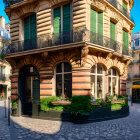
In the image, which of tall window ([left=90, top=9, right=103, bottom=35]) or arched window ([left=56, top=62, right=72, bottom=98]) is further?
tall window ([left=90, top=9, right=103, bottom=35])

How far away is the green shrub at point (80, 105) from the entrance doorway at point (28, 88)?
11.5ft

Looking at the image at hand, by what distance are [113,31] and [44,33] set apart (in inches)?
219

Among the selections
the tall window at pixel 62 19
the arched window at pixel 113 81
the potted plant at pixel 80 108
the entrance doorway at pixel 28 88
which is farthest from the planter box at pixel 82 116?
the tall window at pixel 62 19

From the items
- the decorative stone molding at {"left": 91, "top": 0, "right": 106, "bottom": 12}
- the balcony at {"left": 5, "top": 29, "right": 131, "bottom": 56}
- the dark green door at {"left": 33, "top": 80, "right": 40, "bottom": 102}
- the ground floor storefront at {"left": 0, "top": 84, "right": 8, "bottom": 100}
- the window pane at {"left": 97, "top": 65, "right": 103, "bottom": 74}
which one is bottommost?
the ground floor storefront at {"left": 0, "top": 84, "right": 8, "bottom": 100}

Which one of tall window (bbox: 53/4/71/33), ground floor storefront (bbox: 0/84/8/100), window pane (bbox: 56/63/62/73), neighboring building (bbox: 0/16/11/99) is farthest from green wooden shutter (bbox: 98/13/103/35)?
ground floor storefront (bbox: 0/84/8/100)

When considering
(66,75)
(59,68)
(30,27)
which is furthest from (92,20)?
(30,27)

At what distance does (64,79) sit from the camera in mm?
11258

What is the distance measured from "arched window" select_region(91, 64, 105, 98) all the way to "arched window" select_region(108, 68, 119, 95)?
1099 millimetres

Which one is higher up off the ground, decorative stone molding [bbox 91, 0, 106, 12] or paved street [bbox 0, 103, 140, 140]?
decorative stone molding [bbox 91, 0, 106, 12]

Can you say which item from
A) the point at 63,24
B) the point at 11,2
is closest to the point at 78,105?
the point at 63,24

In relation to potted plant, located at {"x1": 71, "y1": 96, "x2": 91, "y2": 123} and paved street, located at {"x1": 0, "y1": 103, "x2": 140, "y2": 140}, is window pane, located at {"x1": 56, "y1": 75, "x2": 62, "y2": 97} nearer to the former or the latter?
potted plant, located at {"x1": 71, "y1": 96, "x2": 91, "y2": 123}

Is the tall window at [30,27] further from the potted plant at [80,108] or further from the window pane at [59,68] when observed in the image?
the potted plant at [80,108]

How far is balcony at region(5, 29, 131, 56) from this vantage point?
10141mm

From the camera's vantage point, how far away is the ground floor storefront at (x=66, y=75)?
10.4 m
